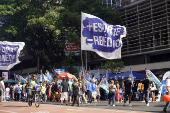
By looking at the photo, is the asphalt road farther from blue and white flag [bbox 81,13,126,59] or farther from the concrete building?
the concrete building

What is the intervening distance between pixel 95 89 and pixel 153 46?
2037 cm

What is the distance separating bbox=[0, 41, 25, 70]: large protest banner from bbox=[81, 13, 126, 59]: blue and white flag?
5.08 meters

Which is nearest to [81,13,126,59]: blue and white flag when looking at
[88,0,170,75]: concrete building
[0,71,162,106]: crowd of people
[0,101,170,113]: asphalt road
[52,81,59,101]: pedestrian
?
[0,71,162,106]: crowd of people

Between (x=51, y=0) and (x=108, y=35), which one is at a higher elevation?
(x=51, y=0)

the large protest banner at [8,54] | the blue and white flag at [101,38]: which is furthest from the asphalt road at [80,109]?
the blue and white flag at [101,38]

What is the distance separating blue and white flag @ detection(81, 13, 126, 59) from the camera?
16.6 meters

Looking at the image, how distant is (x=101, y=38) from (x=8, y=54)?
619 cm

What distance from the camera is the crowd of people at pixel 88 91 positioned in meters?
18.5

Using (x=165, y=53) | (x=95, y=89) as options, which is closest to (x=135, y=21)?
(x=165, y=53)

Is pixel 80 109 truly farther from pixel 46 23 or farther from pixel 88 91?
pixel 46 23

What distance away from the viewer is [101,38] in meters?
16.8

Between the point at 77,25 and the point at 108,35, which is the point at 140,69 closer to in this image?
the point at 77,25

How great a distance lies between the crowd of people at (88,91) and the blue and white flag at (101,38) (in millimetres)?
2814

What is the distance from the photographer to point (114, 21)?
44719 millimetres
